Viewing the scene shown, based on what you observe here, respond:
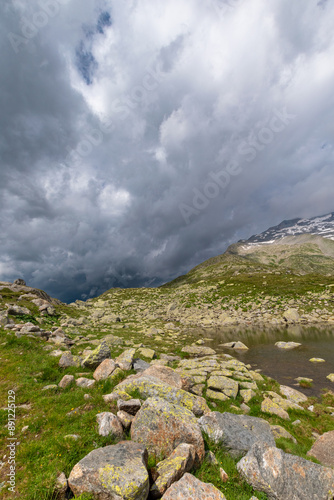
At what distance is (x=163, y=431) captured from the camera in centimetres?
760

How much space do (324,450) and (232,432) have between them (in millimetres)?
5990

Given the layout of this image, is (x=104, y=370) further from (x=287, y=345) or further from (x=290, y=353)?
(x=287, y=345)

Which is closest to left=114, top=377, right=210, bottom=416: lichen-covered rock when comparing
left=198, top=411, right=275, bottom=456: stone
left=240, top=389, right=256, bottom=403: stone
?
left=198, top=411, right=275, bottom=456: stone

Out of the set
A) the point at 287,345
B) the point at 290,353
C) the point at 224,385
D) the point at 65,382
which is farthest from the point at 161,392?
the point at 287,345

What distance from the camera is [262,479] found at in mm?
6691

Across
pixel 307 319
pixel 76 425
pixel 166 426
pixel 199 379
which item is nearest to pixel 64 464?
pixel 76 425

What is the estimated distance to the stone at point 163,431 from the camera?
292 inches

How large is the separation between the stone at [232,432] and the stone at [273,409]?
17.5ft

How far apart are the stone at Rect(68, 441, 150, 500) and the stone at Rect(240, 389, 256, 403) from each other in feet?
41.9

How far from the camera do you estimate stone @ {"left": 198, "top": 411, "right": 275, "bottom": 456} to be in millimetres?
8516

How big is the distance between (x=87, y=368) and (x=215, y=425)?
9.93 m

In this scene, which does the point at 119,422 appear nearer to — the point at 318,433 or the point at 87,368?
the point at 87,368

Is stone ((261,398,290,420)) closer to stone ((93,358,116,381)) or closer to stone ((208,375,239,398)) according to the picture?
stone ((208,375,239,398))

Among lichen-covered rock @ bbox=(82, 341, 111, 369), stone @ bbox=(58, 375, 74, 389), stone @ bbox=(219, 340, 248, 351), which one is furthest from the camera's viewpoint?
stone @ bbox=(219, 340, 248, 351)
